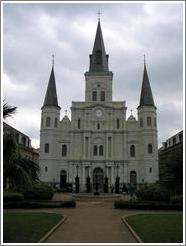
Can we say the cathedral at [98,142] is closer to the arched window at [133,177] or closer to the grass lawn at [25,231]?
the arched window at [133,177]

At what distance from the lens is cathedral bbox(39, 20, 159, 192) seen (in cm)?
6272

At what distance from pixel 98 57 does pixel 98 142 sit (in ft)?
62.7

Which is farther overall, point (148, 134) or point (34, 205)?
point (148, 134)

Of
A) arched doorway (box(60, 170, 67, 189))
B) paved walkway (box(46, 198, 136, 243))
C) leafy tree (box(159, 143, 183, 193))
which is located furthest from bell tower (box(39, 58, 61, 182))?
leafy tree (box(159, 143, 183, 193))

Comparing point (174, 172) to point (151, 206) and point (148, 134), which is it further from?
point (148, 134)

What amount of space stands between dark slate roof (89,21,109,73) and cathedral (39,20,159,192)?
20.3 feet

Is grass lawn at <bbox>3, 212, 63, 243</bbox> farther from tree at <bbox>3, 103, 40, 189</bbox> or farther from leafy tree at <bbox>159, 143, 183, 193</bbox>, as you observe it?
leafy tree at <bbox>159, 143, 183, 193</bbox>

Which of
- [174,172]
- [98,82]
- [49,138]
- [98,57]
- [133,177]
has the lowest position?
[133,177]

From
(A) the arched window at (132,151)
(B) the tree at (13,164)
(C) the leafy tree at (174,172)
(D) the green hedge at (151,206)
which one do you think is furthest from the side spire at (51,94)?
(C) the leafy tree at (174,172)

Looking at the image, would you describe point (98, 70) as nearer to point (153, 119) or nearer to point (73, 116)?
point (73, 116)

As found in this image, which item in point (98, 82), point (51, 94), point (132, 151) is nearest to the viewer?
point (132, 151)

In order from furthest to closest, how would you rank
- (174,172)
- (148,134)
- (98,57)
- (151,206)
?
1. (98,57)
2. (148,134)
3. (151,206)
4. (174,172)

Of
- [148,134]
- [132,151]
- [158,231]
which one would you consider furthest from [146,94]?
[158,231]

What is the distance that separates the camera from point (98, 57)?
71875 mm
